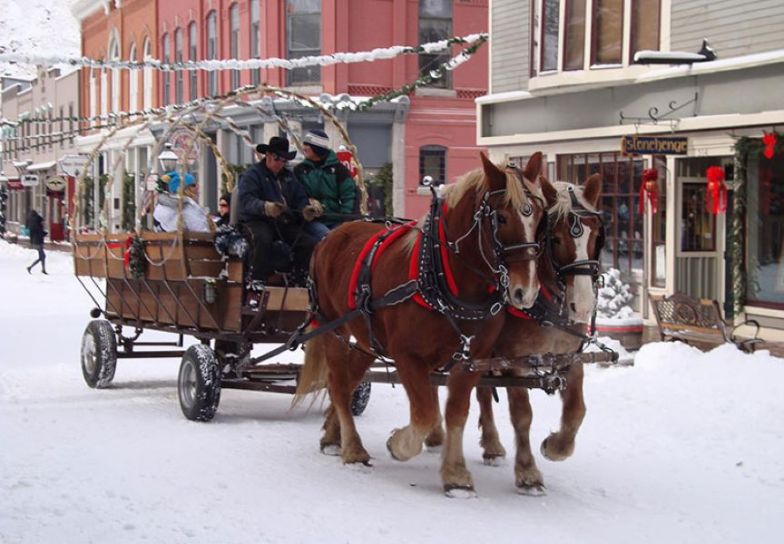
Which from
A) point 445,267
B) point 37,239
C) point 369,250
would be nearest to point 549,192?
point 445,267

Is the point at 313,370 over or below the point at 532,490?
over

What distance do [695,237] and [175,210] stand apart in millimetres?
7681

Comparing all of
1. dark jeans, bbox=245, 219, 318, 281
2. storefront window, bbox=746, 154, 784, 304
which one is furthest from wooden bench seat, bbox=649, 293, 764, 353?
dark jeans, bbox=245, 219, 318, 281

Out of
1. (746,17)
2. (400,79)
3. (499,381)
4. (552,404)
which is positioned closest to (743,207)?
(746,17)

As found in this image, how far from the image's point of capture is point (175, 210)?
37.6 feet

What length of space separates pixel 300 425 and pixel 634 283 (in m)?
7.92

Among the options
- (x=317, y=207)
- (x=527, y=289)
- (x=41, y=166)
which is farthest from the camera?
(x=41, y=166)

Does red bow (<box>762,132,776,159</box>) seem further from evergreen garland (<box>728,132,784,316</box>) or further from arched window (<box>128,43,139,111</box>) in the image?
arched window (<box>128,43,139,111</box>)

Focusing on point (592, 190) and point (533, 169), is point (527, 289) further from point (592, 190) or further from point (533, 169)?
point (592, 190)

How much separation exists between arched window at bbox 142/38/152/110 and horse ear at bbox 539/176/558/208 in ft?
106

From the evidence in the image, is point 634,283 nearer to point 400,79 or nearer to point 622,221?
point 622,221

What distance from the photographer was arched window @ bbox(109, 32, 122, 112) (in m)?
42.5

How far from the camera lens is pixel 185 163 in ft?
33.6

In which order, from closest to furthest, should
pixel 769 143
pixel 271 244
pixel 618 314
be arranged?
pixel 271 244 < pixel 769 143 < pixel 618 314
